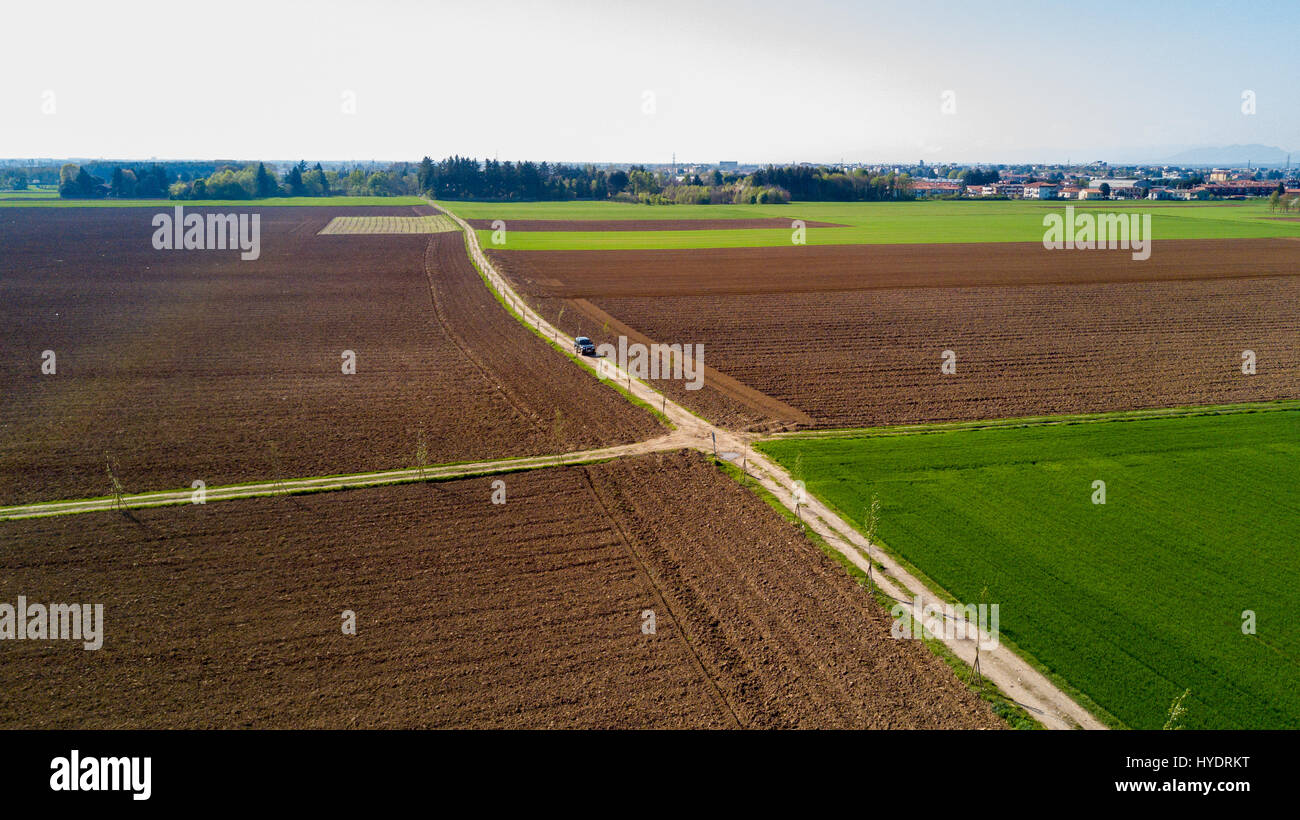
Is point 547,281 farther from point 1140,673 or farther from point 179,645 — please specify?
point 1140,673

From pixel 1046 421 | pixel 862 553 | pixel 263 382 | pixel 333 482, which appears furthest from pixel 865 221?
pixel 333 482

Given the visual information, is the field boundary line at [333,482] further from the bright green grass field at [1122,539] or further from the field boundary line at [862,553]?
the bright green grass field at [1122,539]

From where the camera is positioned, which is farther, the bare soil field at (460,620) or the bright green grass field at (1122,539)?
the bright green grass field at (1122,539)

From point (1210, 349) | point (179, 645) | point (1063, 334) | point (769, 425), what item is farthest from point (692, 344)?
point (179, 645)

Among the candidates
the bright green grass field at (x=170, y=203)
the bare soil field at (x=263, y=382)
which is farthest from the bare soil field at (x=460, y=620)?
the bright green grass field at (x=170, y=203)

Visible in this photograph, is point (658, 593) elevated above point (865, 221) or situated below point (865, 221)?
below

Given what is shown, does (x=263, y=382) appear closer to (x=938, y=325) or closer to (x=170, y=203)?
(x=938, y=325)

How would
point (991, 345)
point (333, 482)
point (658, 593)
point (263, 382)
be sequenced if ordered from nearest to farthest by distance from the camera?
point (658, 593), point (333, 482), point (263, 382), point (991, 345)
